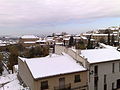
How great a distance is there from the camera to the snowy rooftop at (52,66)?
2189 cm

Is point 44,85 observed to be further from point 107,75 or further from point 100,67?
point 107,75

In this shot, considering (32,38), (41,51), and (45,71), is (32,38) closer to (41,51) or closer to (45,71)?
(41,51)

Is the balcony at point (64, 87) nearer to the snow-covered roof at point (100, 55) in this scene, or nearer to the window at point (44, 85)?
the window at point (44, 85)

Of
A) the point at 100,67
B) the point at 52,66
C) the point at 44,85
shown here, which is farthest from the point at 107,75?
the point at 44,85

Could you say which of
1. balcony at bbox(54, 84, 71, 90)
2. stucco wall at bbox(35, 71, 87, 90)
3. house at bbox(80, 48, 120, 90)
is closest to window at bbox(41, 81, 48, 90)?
stucco wall at bbox(35, 71, 87, 90)

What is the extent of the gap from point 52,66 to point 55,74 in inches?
65.9

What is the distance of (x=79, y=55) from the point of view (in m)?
25.5

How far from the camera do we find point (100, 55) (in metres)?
27.4

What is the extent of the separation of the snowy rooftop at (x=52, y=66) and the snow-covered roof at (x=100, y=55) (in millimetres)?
2158

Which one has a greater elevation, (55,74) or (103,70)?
(55,74)

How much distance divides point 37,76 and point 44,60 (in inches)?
147

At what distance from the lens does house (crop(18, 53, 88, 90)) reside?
21.5m

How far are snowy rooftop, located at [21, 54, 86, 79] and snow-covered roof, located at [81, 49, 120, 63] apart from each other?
7.08 feet

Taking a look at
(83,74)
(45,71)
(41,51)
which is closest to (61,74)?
(45,71)
